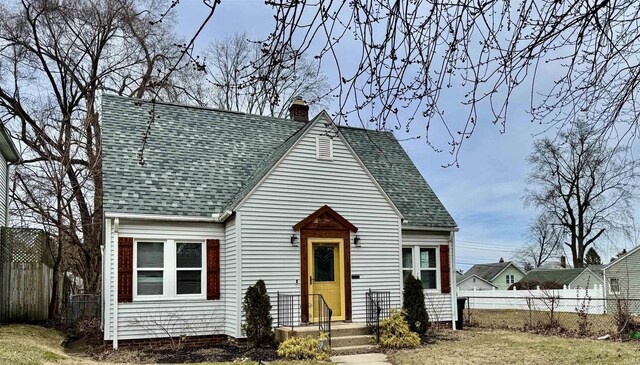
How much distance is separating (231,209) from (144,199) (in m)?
2.11

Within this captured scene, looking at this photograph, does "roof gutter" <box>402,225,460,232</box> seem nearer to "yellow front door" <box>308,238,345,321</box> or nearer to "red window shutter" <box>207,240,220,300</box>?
"yellow front door" <box>308,238,345,321</box>

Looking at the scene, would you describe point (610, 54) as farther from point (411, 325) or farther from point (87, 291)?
point (87, 291)

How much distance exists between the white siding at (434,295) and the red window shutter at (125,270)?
7.76 metres

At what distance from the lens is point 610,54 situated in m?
4.57

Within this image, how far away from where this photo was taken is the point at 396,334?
13.4 m

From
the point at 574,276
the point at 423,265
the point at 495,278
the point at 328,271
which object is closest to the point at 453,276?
the point at 423,265

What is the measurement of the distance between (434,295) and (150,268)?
8.37 metres

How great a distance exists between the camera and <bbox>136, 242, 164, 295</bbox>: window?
13.4 meters

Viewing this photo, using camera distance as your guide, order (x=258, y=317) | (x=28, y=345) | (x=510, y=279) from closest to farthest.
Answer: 1. (x=28, y=345)
2. (x=258, y=317)
3. (x=510, y=279)

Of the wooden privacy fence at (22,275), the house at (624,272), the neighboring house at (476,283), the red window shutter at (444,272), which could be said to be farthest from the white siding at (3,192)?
the neighboring house at (476,283)

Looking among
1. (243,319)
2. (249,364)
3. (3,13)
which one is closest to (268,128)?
(243,319)

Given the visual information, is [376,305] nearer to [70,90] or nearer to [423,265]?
[423,265]

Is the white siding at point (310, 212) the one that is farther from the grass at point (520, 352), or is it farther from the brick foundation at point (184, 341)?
the grass at point (520, 352)

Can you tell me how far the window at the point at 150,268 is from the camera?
13414mm
